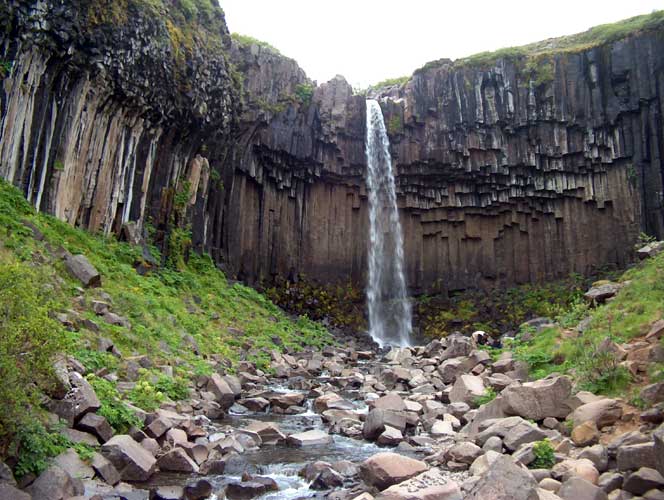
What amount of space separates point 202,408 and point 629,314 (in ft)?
28.6

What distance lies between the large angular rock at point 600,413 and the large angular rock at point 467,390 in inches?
148

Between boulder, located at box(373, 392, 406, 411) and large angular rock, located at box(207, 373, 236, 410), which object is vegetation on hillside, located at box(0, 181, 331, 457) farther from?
boulder, located at box(373, 392, 406, 411)

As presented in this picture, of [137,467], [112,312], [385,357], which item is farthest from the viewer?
[385,357]

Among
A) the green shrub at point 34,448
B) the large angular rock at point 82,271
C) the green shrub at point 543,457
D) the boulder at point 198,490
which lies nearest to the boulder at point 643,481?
the green shrub at point 543,457

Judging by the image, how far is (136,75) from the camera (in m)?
19.8

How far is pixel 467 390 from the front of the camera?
12.1 m

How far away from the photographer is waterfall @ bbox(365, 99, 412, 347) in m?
33.1

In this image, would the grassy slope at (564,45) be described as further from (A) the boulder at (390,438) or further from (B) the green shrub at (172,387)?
(B) the green shrub at (172,387)

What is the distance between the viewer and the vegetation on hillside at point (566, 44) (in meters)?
29.7

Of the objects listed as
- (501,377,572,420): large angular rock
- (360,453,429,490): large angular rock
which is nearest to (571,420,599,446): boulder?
(501,377,572,420): large angular rock

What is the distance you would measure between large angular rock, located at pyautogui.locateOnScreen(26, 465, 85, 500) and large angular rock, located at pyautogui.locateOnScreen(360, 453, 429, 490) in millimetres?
3465

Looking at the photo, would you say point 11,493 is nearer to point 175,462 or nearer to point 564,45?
point 175,462

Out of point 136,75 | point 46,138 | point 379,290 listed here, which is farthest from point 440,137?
point 46,138

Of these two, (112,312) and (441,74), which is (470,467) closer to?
(112,312)
